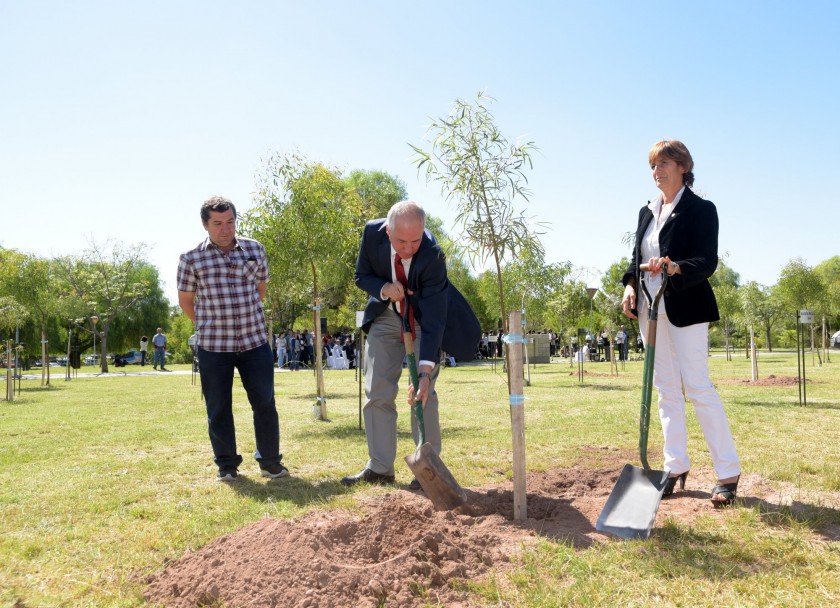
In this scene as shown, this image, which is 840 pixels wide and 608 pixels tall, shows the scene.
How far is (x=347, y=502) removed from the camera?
13.7 feet

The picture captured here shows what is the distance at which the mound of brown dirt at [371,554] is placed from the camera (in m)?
2.71

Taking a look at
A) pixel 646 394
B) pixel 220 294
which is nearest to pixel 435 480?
pixel 646 394

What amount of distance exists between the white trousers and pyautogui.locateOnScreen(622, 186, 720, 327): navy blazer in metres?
0.10

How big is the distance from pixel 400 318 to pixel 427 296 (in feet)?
1.20

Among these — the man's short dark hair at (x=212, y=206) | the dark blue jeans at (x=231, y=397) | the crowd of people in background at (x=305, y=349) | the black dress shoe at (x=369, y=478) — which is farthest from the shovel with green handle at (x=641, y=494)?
the crowd of people in background at (x=305, y=349)

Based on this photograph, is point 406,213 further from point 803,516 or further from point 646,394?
point 803,516

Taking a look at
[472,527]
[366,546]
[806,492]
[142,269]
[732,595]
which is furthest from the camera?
[142,269]

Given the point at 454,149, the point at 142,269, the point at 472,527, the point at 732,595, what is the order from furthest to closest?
1. the point at 142,269
2. the point at 454,149
3. the point at 472,527
4. the point at 732,595

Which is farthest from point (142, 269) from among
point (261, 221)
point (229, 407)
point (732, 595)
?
point (732, 595)

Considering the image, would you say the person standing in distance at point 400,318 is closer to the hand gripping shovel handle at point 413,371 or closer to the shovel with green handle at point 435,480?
the hand gripping shovel handle at point 413,371

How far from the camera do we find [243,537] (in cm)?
323

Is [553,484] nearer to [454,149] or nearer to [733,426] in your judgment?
[733,426]

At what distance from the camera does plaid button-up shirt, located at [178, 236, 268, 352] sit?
5.16 m

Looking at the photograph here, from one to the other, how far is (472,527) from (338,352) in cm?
2855
